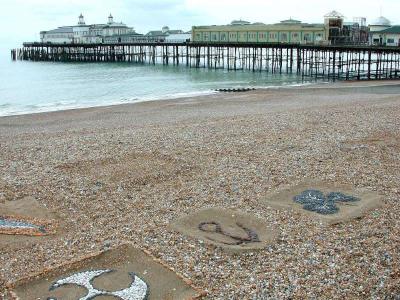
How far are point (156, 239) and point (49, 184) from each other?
3.83m

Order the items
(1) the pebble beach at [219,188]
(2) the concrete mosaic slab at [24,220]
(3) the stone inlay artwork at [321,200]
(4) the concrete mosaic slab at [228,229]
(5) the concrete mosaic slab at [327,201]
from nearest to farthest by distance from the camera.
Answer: (1) the pebble beach at [219,188] < (4) the concrete mosaic slab at [228,229] < (2) the concrete mosaic slab at [24,220] < (5) the concrete mosaic slab at [327,201] < (3) the stone inlay artwork at [321,200]

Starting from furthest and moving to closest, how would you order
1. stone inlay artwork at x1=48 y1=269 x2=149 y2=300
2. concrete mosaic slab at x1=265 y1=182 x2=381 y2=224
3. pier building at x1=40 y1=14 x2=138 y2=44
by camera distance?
pier building at x1=40 y1=14 x2=138 y2=44 < concrete mosaic slab at x1=265 y1=182 x2=381 y2=224 < stone inlay artwork at x1=48 y1=269 x2=149 y2=300

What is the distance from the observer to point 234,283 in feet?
20.4

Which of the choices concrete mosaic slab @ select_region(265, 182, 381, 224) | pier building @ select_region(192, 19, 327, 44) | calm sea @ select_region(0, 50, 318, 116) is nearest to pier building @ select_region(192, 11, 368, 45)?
pier building @ select_region(192, 19, 327, 44)

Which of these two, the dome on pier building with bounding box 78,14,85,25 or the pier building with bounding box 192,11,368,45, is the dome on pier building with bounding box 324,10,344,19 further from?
the dome on pier building with bounding box 78,14,85,25

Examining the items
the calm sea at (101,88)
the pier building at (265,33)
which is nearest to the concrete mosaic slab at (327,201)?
the calm sea at (101,88)

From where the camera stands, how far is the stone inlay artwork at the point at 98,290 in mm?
6051

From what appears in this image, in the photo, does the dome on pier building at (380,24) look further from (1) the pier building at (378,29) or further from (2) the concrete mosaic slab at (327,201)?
(2) the concrete mosaic slab at (327,201)

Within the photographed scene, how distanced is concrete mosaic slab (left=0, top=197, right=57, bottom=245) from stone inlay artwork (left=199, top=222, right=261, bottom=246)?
2.46 meters

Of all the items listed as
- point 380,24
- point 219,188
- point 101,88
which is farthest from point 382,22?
point 219,188

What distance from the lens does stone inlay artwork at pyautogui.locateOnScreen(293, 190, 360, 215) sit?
8.85 m

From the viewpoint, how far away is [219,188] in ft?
33.1

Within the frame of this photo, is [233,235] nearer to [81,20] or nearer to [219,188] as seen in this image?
[219,188]

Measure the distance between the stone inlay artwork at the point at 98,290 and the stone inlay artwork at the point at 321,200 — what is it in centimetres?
378
